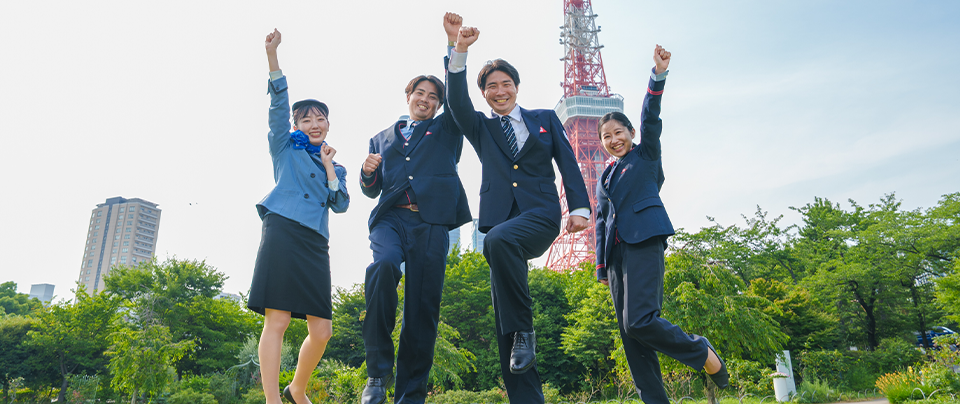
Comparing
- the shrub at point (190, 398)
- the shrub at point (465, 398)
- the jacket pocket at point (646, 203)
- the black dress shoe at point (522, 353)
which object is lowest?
the shrub at point (190, 398)

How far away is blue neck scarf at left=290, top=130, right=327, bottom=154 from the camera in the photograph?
11.0 ft

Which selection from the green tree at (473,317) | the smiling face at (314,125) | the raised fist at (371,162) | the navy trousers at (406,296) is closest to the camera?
the navy trousers at (406,296)

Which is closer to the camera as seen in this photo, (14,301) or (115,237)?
(14,301)

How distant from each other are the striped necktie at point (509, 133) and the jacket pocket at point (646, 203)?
89cm

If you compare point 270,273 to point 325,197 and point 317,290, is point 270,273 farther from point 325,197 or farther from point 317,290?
point 325,197

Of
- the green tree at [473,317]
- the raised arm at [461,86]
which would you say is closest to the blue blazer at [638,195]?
the raised arm at [461,86]

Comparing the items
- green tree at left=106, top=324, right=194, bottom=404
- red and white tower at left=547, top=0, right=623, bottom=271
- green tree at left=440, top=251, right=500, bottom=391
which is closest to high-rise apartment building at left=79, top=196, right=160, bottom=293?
red and white tower at left=547, top=0, right=623, bottom=271

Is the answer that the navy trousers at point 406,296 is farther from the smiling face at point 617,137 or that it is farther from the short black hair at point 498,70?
the smiling face at point 617,137

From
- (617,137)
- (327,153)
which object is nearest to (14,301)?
(327,153)

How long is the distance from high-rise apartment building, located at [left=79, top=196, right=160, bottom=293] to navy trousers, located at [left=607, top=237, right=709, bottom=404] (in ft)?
415

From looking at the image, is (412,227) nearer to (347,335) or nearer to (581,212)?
(581,212)

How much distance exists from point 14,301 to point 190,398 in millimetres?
40232

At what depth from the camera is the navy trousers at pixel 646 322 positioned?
2908mm

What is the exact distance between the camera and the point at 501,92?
10.5 feet
